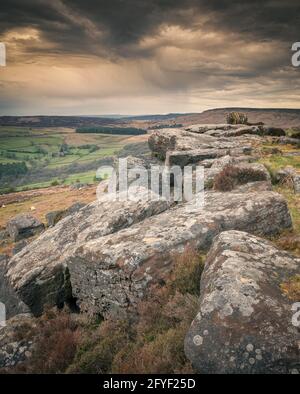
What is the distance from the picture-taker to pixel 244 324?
5.80 metres

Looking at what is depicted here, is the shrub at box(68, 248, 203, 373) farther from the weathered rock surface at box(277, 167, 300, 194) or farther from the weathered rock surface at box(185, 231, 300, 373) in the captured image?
the weathered rock surface at box(277, 167, 300, 194)

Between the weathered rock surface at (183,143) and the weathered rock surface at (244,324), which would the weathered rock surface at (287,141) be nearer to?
the weathered rock surface at (183,143)

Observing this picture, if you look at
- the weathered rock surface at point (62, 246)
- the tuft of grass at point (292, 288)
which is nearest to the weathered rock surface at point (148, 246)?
the weathered rock surface at point (62, 246)

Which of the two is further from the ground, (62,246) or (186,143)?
(186,143)

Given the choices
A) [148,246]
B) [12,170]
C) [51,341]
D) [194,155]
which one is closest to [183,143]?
[194,155]

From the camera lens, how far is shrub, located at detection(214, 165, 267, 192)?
44.1 ft

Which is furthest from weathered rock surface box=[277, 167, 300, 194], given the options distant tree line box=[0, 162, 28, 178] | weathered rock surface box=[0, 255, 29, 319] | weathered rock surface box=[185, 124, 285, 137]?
distant tree line box=[0, 162, 28, 178]

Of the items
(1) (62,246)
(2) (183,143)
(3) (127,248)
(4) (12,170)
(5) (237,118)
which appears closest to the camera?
(3) (127,248)

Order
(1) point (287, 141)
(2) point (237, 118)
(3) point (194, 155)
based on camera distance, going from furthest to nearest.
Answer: (2) point (237, 118)
(1) point (287, 141)
(3) point (194, 155)

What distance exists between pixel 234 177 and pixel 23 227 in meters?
40.3

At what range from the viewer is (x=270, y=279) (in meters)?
6.98

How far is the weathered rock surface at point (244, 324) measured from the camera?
213 inches

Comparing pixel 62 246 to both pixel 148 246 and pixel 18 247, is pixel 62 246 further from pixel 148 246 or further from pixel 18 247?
pixel 18 247
